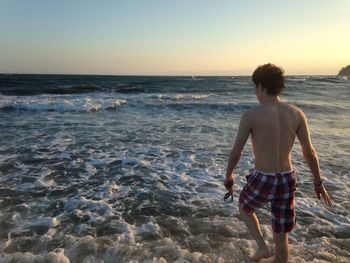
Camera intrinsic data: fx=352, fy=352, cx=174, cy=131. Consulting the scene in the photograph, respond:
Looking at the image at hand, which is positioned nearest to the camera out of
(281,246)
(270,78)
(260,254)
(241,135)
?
(270,78)

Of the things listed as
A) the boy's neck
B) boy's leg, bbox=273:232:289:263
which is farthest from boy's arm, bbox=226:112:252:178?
boy's leg, bbox=273:232:289:263

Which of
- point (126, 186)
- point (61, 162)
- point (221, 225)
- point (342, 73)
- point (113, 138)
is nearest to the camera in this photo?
point (221, 225)

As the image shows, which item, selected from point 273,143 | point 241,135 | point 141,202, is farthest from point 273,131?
point 141,202

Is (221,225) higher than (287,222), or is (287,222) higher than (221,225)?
(287,222)

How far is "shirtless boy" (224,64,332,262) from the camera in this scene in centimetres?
304

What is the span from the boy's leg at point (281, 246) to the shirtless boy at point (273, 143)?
0.09 ft

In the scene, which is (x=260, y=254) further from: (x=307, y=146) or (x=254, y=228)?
(x=307, y=146)

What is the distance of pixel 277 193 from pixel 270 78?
40.0 inches

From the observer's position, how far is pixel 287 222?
3189mm

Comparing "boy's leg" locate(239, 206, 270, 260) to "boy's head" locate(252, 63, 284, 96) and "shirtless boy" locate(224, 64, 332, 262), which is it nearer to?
"shirtless boy" locate(224, 64, 332, 262)

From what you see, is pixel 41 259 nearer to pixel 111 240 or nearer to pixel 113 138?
pixel 111 240

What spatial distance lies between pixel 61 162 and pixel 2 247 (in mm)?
3777

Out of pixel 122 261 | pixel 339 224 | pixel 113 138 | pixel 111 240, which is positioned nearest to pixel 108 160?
pixel 113 138

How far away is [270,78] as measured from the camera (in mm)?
3006
